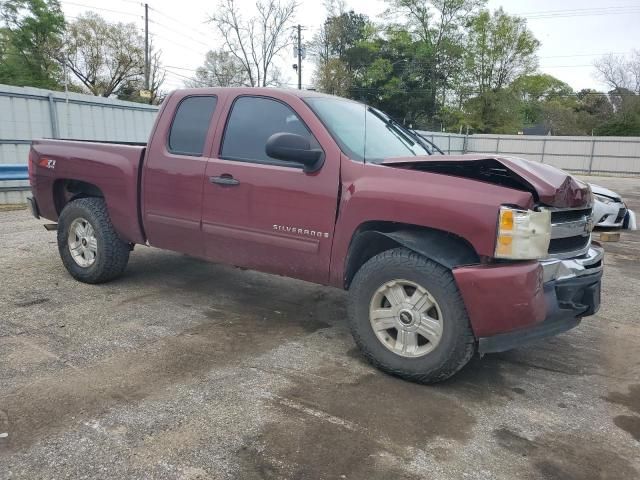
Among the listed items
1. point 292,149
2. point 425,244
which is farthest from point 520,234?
point 292,149

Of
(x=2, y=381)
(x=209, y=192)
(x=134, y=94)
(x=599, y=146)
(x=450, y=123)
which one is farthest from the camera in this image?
(x=134, y=94)

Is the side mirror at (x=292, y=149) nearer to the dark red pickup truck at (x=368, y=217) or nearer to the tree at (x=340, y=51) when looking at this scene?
the dark red pickup truck at (x=368, y=217)

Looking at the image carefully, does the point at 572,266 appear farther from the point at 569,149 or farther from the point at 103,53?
the point at 103,53

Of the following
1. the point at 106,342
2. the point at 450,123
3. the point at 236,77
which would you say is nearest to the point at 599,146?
the point at 450,123

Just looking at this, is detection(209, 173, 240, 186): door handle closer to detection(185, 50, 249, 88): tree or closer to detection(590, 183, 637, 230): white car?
detection(590, 183, 637, 230): white car

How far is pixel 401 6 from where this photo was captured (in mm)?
47344

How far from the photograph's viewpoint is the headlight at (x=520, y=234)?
2.88 m

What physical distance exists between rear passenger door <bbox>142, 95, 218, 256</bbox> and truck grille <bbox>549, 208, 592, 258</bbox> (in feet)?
8.63

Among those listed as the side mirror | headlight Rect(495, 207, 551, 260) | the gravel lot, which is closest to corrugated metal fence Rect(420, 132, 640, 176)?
the gravel lot

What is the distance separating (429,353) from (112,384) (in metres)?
1.93

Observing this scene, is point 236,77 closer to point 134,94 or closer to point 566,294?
point 134,94

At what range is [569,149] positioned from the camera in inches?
1264

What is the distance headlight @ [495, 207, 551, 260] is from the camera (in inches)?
114

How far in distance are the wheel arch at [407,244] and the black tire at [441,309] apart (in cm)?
7
